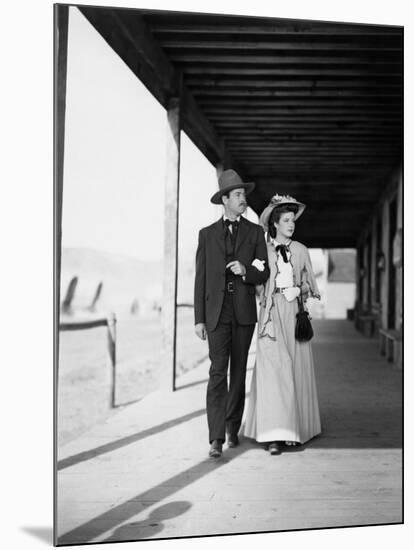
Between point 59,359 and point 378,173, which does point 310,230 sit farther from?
point 59,359

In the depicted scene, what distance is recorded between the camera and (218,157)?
5.09 metres

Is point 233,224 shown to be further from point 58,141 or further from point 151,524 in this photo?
point 151,524

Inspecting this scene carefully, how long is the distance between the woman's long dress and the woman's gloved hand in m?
0.02

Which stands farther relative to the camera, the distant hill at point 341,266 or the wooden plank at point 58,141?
the distant hill at point 341,266

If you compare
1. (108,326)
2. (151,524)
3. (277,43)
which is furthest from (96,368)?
(277,43)

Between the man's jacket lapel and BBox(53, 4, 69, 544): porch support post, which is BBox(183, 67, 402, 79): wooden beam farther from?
BBox(53, 4, 69, 544): porch support post

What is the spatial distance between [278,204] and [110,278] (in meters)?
1.01

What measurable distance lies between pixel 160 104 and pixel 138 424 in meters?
2.16

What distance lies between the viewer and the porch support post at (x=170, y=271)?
18.9ft

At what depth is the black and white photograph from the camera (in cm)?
381

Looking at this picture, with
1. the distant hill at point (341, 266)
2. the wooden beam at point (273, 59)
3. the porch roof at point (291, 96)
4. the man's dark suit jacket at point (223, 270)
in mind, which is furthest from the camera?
the wooden beam at point (273, 59)

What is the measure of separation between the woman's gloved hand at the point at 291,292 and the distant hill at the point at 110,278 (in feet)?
2.61

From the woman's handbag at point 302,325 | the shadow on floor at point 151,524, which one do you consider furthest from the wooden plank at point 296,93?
the shadow on floor at point 151,524

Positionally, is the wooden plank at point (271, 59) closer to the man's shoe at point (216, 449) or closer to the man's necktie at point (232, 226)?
the man's necktie at point (232, 226)
